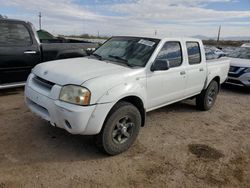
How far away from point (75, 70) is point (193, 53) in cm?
272

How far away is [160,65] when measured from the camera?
394 cm

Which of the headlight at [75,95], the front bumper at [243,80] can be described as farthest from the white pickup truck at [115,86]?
the front bumper at [243,80]

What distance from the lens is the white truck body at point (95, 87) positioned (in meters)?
3.14

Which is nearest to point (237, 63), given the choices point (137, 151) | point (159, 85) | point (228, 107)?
point (228, 107)

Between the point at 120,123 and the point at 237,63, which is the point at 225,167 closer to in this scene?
the point at 120,123

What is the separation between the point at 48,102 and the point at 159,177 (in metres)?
1.74

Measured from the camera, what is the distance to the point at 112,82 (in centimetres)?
335

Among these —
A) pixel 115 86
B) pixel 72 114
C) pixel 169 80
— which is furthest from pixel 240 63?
pixel 72 114

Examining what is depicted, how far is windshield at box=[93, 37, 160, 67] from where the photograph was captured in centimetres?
409

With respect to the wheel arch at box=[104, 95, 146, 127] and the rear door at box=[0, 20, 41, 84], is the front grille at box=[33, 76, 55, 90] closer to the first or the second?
the wheel arch at box=[104, 95, 146, 127]

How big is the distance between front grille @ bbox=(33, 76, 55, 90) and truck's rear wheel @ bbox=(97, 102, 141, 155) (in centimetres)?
92

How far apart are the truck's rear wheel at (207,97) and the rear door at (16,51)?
13.5 feet

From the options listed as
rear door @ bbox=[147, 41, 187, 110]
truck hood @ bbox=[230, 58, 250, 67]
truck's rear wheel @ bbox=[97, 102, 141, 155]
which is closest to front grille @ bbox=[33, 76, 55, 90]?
truck's rear wheel @ bbox=[97, 102, 141, 155]

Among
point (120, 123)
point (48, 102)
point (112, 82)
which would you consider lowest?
point (120, 123)
